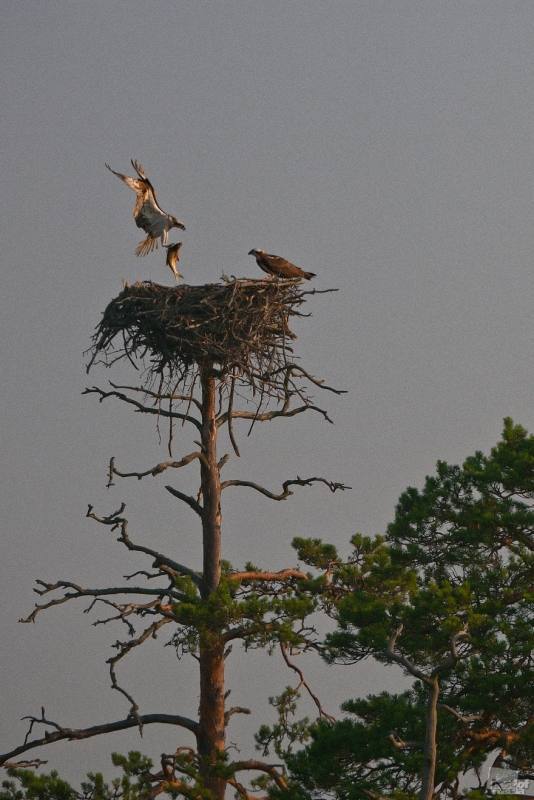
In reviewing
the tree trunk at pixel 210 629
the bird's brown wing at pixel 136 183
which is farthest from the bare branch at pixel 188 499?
the bird's brown wing at pixel 136 183

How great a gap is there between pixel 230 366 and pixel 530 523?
12.1 feet

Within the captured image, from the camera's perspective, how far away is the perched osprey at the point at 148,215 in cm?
1599

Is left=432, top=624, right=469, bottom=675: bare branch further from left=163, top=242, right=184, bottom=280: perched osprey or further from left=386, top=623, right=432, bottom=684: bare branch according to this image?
left=163, top=242, right=184, bottom=280: perched osprey

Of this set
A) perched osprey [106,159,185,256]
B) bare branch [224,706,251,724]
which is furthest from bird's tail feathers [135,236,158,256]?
bare branch [224,706,251,724]

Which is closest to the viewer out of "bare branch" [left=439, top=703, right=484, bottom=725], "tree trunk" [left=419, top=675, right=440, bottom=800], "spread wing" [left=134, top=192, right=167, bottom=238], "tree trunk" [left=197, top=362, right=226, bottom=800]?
"tree trunk" [left=419, top=675, right=440, bottom=800]

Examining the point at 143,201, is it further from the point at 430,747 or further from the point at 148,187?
the point at 430,747

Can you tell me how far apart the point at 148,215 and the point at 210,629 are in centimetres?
512

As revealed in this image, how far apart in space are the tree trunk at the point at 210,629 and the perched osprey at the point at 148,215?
199 cm

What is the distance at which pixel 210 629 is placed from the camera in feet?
45.8

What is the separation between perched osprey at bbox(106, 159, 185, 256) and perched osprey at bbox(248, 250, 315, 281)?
47.8 inches

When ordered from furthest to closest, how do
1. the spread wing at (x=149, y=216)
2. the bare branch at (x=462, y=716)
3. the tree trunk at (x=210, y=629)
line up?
the spread wing at (x=149, y=216)
the tree trunk at (x=210, y=629)
the bare branch at (x=462, y=716)

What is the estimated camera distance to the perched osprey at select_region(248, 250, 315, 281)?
15.2 m

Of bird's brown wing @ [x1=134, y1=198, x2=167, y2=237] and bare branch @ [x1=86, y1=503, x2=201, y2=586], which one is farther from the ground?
bird's brown wing @ [x1=134, y1=198, x2=167, y2=237]

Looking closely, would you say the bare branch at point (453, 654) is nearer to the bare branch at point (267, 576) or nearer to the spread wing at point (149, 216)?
the bare branch at point (267, 576)
